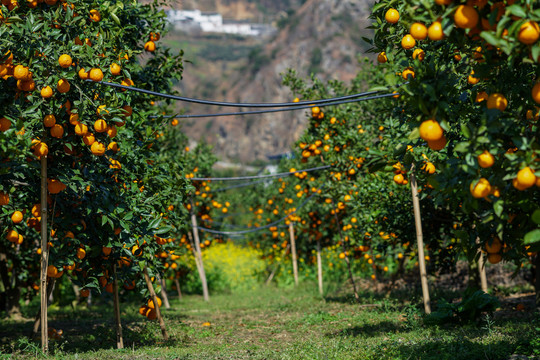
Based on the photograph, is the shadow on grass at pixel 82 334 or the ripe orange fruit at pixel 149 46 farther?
the ripe orange fruit at pixel 149 46

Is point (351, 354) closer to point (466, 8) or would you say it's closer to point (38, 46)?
point (466, 8)

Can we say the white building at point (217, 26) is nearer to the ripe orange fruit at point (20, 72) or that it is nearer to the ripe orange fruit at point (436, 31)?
the ripe orange fruit at point (20, 72)

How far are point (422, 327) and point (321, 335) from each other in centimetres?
143

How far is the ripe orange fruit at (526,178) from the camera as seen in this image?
297 cm

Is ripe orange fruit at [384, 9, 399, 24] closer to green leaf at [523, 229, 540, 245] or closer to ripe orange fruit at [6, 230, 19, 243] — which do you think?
green leaf at [523, 229, 540, 245]

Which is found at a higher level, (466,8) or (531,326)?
(466,8)

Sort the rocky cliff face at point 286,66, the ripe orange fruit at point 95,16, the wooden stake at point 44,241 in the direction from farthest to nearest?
the rocky cliff face at point 286,66, the ripe orange fruit at point 95,16, the wooden stake at point 44,241

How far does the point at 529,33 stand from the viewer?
2.84 metres

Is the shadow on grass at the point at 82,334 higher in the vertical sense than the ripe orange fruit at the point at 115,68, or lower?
lower

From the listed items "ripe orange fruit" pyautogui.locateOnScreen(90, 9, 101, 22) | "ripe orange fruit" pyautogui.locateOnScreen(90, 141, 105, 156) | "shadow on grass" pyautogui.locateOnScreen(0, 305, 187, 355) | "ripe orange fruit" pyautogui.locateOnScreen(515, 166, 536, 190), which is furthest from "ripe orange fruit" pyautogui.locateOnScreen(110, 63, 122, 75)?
"ripe orange fruit" pyautogui.locateOnScreen(515, 166, 536, 190)

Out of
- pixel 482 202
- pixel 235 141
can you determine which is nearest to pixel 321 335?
pixel 482 202

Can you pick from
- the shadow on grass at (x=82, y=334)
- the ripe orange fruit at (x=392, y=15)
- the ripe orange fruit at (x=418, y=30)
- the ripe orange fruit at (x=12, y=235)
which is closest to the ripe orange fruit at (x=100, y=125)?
the ripe orange fruit at (x=12, y=235)

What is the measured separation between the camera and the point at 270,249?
19.5 m

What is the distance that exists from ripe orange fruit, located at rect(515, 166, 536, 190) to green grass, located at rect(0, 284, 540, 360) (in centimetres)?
225
